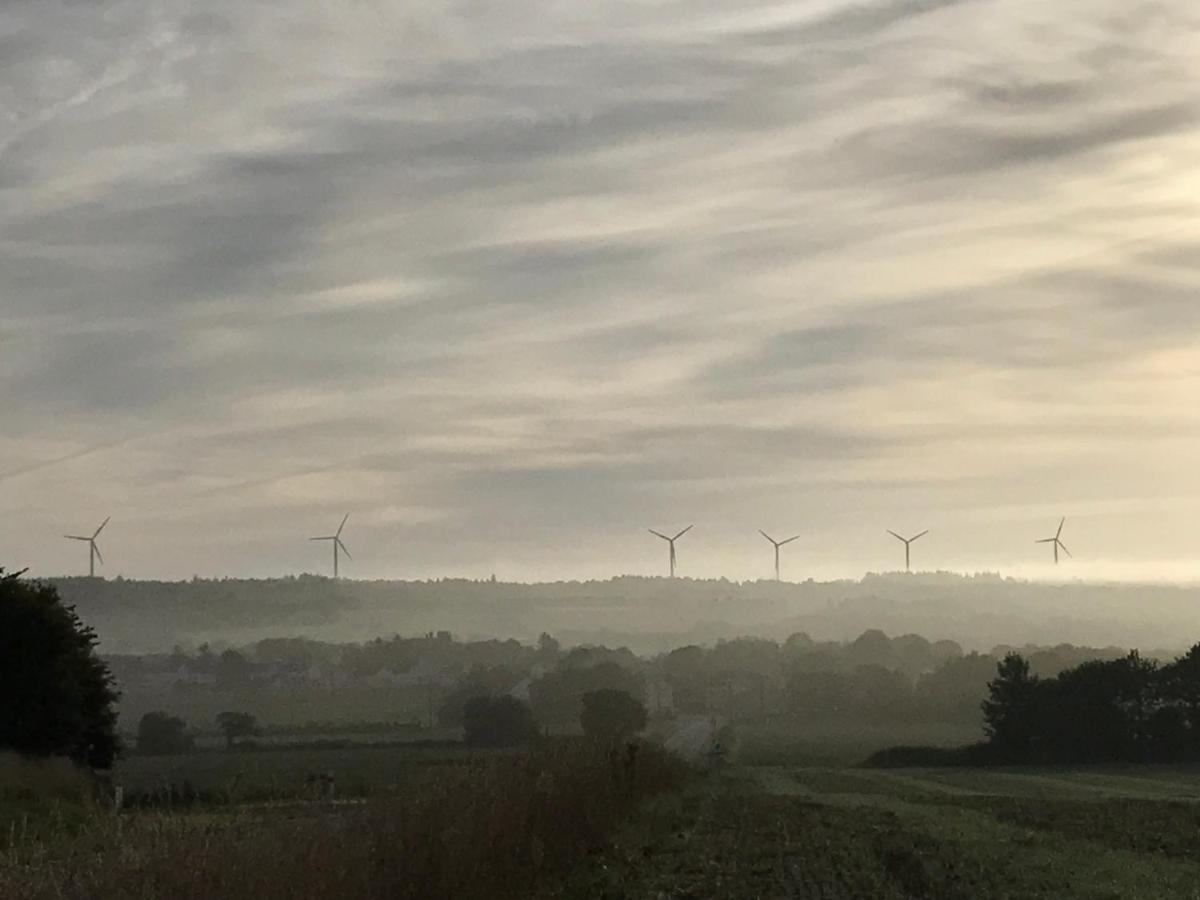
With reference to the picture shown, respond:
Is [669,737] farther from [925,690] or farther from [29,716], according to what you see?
[29,716]

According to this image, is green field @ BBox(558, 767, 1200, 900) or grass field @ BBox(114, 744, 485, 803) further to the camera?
green field @ BBox(558, 767, 1200, 900)

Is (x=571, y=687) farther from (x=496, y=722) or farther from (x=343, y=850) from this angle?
(x=343, y=850)

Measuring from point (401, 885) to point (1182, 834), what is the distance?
29565 mm

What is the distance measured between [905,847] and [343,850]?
2078 cm

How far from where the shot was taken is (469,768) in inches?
987

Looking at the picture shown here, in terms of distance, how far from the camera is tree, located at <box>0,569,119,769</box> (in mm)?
53531

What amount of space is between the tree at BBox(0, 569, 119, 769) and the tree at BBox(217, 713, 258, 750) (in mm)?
72296

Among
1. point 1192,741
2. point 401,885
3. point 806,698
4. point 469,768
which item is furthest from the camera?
point 806,698

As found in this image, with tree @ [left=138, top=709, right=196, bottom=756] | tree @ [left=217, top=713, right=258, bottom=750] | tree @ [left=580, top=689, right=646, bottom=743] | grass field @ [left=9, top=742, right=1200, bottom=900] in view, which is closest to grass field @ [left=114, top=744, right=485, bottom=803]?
grass field @ [left=9, top=742, right=1200, bottom=900]

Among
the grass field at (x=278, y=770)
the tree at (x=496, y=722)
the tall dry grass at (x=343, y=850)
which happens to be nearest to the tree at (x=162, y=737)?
the grass field at (x=278, y=770)

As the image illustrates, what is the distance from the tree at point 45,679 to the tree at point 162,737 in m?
54.6

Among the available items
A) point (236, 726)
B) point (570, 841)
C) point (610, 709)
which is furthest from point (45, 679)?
point (236, 726)

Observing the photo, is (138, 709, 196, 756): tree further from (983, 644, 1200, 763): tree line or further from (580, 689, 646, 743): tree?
(983, 644, 1200, 763): tree line

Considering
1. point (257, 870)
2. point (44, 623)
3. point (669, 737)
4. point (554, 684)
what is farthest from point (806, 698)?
point (257, 870)
